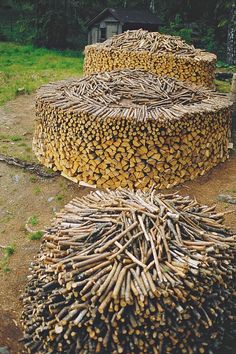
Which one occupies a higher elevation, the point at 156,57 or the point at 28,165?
the point at 156,57

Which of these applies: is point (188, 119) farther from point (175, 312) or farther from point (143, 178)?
point (175, 312)

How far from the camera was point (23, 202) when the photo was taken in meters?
8.89

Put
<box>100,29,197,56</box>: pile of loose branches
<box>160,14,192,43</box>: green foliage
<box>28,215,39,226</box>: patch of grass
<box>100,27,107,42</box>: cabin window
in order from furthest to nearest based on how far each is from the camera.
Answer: <box>100,27,107,42</box>: cabin window → <box>160,14,192,43</box>: green foliage → <box>100,29,197,56</box>: pile of loose branches → <box>28,215,39,226</box>: patch of grass

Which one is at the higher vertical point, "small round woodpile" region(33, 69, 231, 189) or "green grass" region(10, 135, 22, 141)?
"small round woodpile" region(33, 69, 231, 189)

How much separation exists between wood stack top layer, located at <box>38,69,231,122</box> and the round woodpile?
3.53 metres

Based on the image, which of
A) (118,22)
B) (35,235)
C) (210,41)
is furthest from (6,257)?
(210,41)

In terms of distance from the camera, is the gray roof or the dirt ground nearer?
the dirt ground

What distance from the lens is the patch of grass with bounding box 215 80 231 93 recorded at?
→ 17.3 meters

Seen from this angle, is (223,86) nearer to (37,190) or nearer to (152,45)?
(152,45)

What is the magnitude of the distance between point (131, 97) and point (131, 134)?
6.44 feet

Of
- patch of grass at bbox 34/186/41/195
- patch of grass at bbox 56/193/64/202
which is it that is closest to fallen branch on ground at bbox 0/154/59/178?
patch of grass at bbox 34/186/41/195

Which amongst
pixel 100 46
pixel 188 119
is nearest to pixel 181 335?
pixel 188 119

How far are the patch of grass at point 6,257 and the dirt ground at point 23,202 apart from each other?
2.3 inches

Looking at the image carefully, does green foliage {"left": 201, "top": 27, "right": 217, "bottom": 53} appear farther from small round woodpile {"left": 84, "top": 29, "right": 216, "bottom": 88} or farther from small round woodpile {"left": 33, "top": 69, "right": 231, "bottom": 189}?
small round woodpile {"left": 33, "top": 69, "right": 231, "bottom": 189}
